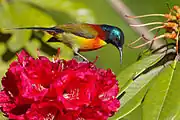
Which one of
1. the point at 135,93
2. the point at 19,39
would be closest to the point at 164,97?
the point at 135,93

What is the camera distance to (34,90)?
5.88 ft

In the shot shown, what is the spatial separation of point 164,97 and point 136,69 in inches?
6.6

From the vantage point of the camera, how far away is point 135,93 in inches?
75.5

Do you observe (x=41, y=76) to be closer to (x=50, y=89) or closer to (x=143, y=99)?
(x=50, y=89)

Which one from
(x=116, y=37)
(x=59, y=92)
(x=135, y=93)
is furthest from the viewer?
(x=116, y=37)

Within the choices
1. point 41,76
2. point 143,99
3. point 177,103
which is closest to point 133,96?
point 143,99

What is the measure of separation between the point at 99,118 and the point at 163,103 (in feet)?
0.63

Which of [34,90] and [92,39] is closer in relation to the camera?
[34,90]

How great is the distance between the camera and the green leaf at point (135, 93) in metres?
1.87

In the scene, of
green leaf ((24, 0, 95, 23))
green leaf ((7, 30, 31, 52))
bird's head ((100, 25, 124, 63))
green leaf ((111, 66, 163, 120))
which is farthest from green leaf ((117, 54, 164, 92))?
green leaf ((24, 0, 95, 23))

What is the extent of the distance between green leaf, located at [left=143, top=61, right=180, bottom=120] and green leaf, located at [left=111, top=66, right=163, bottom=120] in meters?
0.03

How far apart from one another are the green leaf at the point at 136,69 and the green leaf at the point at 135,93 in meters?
0.02

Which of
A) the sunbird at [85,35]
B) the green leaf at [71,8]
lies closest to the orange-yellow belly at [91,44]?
the sunbird at [85,35]

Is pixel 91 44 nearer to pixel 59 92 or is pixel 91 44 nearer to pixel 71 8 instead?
pixel 59 92
